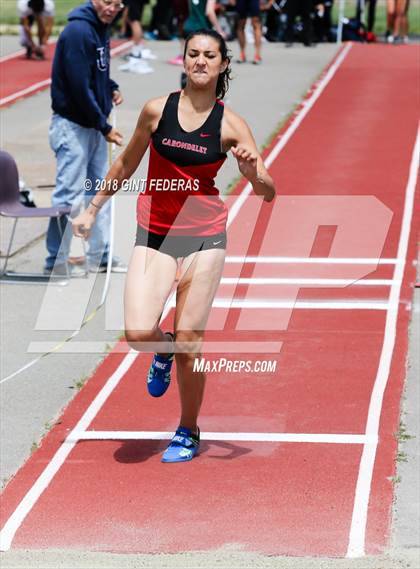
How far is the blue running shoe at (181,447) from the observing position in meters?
7.38

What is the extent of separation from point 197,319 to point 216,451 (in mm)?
1126

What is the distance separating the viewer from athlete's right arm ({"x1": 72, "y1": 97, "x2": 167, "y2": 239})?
683 cm

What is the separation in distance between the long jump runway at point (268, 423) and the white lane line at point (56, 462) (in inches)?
0.5

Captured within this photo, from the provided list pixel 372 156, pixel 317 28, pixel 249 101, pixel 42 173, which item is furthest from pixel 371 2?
pixel 42 173

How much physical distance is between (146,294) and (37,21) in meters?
17.8

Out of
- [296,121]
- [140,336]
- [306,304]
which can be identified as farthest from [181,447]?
[296,121]

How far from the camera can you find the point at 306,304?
10.7m

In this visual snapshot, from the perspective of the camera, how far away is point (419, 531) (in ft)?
21.2

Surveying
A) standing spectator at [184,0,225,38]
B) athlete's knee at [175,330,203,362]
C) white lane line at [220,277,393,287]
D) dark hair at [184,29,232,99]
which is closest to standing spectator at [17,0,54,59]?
standing spectator at [184,0,225,38]

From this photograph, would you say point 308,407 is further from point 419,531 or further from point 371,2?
point 371,2

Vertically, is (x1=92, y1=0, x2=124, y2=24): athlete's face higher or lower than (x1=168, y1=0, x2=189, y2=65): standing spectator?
higher

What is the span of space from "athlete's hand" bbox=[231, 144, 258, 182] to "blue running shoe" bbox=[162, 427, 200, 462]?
1752 millimetres

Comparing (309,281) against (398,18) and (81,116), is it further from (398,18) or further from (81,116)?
(398,18)

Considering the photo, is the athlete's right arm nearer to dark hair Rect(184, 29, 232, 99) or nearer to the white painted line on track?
dark hair Rect(184, 29, 232, 99)
